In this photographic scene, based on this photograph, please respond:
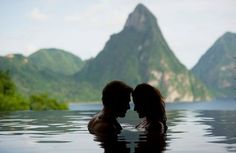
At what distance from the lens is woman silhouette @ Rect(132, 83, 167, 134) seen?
14148mm

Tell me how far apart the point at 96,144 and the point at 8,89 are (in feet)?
350

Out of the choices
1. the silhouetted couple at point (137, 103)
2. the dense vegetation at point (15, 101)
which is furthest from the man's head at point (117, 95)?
the dense vegetation at point (15, 101)

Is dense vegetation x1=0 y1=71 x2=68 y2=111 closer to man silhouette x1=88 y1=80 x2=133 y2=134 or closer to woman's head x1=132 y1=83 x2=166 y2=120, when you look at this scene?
man silhouette x1=88 y1=80 x2=133 y2=134

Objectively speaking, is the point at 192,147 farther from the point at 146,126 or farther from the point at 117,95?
the point at 117,95

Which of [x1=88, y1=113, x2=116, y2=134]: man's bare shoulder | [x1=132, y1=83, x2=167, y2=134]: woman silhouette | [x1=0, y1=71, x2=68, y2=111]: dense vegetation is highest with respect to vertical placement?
[x1=132, y1=83, x2=167, y2=134]: woman silhouette

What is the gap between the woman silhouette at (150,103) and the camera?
14148mm

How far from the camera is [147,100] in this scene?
46.6 ft

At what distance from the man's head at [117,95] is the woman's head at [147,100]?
253 mm

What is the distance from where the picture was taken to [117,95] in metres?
14.4

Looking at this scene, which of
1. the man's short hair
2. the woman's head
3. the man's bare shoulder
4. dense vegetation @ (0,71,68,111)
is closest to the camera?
the woman's head

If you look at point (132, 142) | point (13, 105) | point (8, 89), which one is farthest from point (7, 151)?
point (8, 89)

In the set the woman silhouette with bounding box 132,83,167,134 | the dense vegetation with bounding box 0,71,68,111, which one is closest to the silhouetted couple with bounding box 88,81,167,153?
the woman silhouette with bounding box 132,83,167,134

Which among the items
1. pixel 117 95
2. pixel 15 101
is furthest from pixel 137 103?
pixel 15 101

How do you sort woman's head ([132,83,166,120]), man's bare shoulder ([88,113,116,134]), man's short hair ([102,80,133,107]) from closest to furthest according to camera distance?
woman's head ([132,83,166,120]), man's short hair ([102,80,133,107]), man's bare shoulder ([88,113,116,134])
